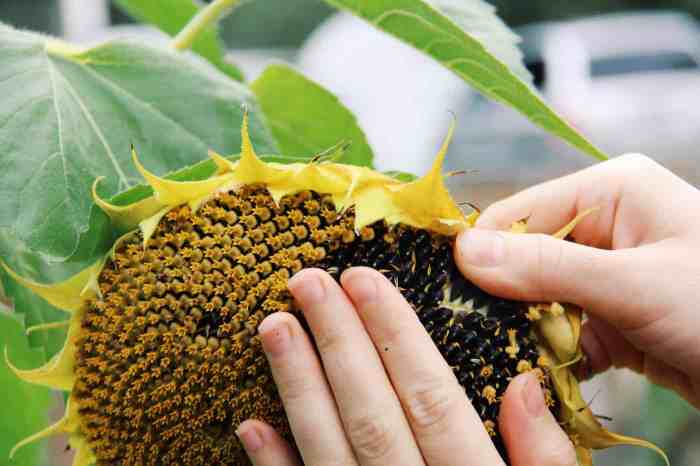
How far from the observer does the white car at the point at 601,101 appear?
4.92 m

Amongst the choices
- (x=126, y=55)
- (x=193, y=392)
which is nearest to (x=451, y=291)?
(x=193, y=392)

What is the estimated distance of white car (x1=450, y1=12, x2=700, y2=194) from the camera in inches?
194

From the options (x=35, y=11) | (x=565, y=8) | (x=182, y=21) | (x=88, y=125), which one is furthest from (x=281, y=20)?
(x=88, y=125)

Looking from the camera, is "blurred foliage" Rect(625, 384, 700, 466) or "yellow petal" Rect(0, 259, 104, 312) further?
"blurred foliage" Rect(625, 384, 700, 466)

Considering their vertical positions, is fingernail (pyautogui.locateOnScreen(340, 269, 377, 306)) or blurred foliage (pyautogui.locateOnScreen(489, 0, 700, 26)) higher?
fingernail (pyautogui.locateOnScreen(340, 269, 377, 306))

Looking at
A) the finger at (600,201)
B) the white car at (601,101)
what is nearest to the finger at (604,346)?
the finger at (600,201)

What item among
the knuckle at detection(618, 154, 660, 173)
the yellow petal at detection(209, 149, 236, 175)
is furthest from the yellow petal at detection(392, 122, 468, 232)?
the knuckle at detection(618, 154, 660, 173)

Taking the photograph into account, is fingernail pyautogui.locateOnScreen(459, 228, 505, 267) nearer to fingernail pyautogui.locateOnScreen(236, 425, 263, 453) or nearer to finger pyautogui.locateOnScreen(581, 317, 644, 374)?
fingernail pyautogui.locateOnScreen(236, 425, 263, 453)

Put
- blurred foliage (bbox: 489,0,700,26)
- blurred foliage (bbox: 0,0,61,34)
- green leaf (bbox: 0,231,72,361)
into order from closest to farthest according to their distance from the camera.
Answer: green leaf (bbox: 0,231,72,361) → blurred foliage (bbox: 0,0,61,34) → blurred foliage (bbox: 489,0,700,26)

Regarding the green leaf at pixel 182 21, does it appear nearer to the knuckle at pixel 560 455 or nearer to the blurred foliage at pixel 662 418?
the knuckle at pixel 560 455

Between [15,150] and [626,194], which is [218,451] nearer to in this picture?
[15,150]

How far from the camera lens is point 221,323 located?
1.84 feet

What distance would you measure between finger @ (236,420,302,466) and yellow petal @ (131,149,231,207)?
139mm

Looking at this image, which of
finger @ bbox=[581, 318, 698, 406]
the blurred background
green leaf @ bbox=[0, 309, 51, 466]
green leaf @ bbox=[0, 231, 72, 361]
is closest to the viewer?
green leaf @ bbox=[0, 231, 72, 361]
